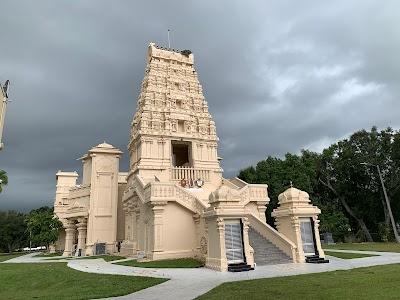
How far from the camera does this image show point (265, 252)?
1777 centimetres

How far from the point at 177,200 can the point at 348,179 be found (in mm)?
31087

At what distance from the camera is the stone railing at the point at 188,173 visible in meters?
26.0

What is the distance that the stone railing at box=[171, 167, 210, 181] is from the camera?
26.0 metres

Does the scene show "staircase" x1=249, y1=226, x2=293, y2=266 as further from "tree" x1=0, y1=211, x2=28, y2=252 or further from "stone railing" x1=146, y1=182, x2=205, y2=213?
"tree" x1=0, y1=211, x2=28, y2=252

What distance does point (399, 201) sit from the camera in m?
40.2

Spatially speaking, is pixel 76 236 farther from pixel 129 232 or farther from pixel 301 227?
pixel 301 227

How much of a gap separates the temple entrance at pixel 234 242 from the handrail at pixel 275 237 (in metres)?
3.57

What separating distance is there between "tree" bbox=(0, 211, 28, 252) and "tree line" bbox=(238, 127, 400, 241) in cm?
4390

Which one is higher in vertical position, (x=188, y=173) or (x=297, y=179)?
(x=297, y=179)

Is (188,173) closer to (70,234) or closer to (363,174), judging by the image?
(70,234)

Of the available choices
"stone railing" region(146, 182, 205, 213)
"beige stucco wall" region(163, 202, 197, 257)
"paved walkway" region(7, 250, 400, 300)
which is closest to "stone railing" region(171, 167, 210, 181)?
"stone railing" region(146, 182, 205, 213)

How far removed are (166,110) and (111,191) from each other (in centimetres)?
1115

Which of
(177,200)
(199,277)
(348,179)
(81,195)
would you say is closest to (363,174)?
(348,179)

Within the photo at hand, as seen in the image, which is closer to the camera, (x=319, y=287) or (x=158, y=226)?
(x=319, y=287)
